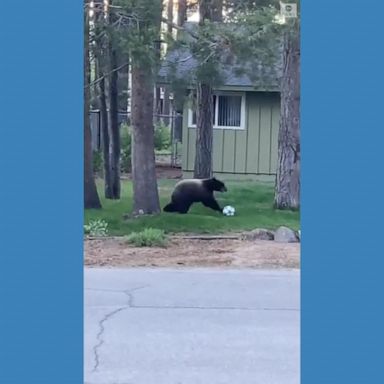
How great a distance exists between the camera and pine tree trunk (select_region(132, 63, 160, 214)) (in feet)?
39.8

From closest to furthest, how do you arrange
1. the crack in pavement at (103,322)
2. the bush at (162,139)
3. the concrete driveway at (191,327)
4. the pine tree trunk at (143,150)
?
the concrete driveway at (191,327), the crack in pavement at (103,322), the pine tree trunk at (143,150), the bush at (162,139)

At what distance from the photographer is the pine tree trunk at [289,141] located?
520 inches

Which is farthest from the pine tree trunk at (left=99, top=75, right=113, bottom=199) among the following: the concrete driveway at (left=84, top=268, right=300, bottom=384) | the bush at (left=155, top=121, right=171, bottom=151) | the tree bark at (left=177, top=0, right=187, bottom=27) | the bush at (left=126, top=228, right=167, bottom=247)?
the concrete driveway at (left=84, top=268, right=300, bottom=384)

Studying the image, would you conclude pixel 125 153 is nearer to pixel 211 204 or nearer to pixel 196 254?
pixel 211 204

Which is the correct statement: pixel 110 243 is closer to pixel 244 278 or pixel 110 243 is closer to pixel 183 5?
pixel 244 278

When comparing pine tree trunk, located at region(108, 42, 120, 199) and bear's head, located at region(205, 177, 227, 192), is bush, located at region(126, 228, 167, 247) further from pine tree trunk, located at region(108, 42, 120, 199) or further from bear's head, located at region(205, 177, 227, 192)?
pine tree trunk, located at region(108, 42, 120, 199)

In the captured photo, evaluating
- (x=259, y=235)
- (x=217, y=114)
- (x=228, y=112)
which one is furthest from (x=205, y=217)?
(x=228, y=112)

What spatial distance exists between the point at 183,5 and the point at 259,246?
21.0 feet

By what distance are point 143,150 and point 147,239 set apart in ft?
6.94

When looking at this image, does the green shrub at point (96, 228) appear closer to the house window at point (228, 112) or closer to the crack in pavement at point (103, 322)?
the crack in pavement at point (103, 322)

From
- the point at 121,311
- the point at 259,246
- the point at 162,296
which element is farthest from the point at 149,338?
the point at 259,246

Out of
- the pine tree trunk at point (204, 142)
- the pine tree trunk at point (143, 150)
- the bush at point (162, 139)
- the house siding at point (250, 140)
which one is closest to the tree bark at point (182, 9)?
the pine tree trunk at point (204, 142)

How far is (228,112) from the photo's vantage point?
1788 cm

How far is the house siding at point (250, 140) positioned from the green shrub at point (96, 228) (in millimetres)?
5580
